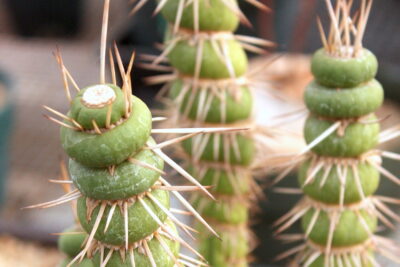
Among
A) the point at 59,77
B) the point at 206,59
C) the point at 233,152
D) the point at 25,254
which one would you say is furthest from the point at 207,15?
the point at 59,77

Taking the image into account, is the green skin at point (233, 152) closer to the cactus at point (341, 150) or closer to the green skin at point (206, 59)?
the green skin at point (206, 59)

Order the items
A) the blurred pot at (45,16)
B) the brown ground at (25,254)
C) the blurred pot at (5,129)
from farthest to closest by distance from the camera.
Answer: the blurred pot at (45,16), the blurred pot at (5,129), the brown ground at (25,254)

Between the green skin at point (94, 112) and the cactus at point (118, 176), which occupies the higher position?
the green skin at point (94, 112)

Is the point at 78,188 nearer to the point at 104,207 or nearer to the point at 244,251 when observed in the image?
the point at 104,207

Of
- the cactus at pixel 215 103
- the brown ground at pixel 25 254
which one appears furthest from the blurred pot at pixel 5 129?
the cactus at pixel 215 103

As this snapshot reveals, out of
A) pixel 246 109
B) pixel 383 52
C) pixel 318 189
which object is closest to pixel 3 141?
pixel 383 52

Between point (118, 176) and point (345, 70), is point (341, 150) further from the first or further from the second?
point (118, 176)

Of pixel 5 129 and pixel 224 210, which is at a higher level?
pixel 224 210

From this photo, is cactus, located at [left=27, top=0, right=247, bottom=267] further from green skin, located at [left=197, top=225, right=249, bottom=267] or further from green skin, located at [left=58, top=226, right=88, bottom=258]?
green skin, located at [left=197, top=225, right=249, bottom=267]
